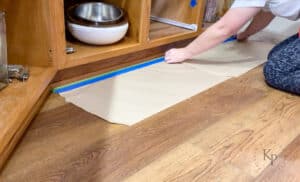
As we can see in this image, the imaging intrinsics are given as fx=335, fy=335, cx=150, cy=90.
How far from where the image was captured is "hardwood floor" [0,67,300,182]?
66 centimetres

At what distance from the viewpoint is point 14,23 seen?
91 centimetres

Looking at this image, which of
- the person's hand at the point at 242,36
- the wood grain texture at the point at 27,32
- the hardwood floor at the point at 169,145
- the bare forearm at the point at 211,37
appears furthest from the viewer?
the person's hand at the point at 242,36

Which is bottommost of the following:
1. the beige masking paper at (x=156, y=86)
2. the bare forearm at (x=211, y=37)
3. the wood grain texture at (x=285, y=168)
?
the wood grain texture at (x=285, y=168)

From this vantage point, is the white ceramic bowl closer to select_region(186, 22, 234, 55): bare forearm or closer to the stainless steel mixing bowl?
the stainless steel mixing bowl

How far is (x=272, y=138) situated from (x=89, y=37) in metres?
0.62

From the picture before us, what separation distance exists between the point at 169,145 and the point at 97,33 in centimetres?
47

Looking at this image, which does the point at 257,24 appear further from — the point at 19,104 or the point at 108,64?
the point at 19,104

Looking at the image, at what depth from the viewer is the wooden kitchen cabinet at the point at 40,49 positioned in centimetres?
73

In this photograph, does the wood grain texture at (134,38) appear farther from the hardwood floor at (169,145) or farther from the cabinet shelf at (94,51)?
the hardwood floor at (169,145)

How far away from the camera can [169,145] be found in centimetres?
75

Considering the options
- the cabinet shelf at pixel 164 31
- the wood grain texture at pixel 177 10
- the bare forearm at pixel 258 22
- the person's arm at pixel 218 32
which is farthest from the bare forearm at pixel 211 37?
the bare forearm at pixel 258 22

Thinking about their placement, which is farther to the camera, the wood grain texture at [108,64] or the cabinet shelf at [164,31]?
the cabinet shelf at [164,31]

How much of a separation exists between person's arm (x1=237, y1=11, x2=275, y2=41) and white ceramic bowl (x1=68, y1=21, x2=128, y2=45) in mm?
679

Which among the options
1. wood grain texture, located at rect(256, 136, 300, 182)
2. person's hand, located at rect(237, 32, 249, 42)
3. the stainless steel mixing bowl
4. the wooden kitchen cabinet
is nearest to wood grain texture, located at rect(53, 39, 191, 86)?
the wooden kitchen cabinet
